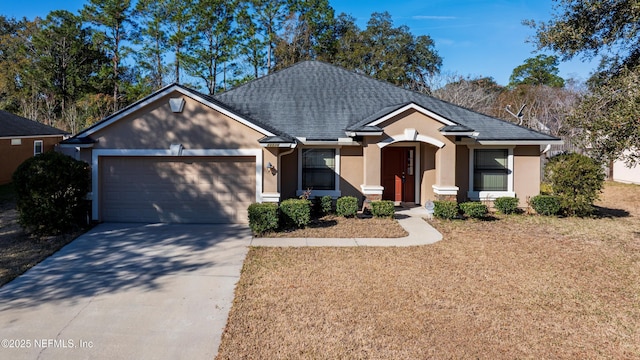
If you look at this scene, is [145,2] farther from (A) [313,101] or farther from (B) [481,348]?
(B) [481,348]

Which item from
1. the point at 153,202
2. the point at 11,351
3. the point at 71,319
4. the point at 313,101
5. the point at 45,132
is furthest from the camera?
the point at 45,132

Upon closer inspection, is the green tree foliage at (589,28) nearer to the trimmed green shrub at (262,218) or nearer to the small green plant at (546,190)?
the small green plant at (546,190)

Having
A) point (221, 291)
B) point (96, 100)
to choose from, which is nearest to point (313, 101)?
point (221, 291)

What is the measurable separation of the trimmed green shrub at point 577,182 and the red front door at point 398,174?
4.78 metres

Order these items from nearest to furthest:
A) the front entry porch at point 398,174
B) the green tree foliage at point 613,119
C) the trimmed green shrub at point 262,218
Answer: the green tree foliage at point 613,119 < the trimmed green shrub at point 262,218 < the front entry porch at point 398,174

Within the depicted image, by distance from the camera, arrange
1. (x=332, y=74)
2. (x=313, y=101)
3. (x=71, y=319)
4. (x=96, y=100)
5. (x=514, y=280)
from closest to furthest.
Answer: (x=71, y=319) → (x=514, y=280) → (x=313, y=101) → (x=332, y=74) → (x=96, y=100)

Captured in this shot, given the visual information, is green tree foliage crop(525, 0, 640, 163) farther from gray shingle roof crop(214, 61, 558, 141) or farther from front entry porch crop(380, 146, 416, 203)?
front entry porch crop(380, 146, 416, 203)

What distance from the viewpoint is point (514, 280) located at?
689 cm

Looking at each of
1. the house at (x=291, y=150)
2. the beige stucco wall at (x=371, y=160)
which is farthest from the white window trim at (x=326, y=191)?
the beige stucco wall at (x=371, y=160)

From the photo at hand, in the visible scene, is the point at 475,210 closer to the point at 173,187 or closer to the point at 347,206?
the point at 347,206

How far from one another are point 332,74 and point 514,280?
39.4ft

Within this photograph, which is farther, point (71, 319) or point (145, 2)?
point (145, 2)

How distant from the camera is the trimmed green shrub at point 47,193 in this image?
31.0 feet

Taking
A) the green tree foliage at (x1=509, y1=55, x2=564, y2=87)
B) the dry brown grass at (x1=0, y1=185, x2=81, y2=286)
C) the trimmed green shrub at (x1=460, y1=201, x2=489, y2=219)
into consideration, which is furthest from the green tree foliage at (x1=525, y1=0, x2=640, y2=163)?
the green tree foliage at (x1=509, y1=55, x2=564, y2=87)
